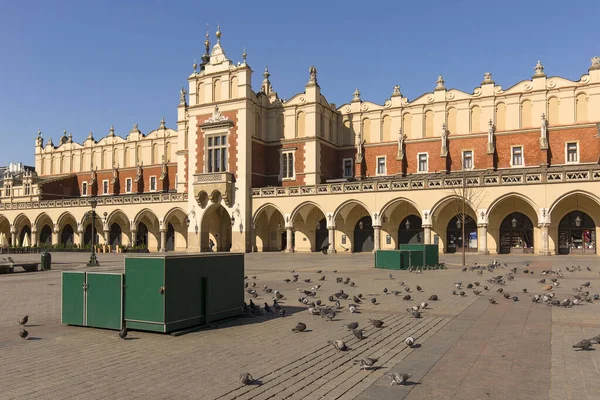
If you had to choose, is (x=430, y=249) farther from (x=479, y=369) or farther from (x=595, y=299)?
(x=479, y=369)

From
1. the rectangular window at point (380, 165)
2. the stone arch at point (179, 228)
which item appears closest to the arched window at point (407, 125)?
the rectangular window at point (380, 165)

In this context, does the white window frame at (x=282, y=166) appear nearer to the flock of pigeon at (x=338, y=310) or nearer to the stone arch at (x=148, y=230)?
the stone arch at (x=148, y=230)

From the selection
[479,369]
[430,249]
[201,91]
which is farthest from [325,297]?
[201,91]

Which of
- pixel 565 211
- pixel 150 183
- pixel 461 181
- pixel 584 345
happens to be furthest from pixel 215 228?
pixel 584 345

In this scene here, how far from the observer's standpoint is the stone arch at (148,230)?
54444 millimetres

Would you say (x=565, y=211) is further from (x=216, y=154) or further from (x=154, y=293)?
(x=154, y=293)

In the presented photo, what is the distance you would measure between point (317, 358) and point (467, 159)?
39.0 metres

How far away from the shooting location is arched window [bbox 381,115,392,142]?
1848 inches

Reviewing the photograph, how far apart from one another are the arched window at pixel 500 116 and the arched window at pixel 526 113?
4.47ft

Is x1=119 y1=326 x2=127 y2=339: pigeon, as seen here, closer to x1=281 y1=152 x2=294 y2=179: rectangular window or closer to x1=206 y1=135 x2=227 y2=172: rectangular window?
x1=206 y1=135 x2=227 y2=172: rectangular window

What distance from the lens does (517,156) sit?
136 feet

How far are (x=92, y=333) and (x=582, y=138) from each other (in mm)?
39807

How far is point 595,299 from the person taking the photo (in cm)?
1302

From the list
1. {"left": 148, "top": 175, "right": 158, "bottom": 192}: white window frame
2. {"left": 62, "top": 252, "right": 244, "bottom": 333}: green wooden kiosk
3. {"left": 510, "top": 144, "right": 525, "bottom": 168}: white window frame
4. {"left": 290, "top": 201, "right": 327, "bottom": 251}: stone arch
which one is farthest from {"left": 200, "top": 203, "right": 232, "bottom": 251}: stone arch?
{"left": 62, "top": 252, "right": 244, "bottom": 333}: green wooden kiosk
